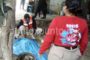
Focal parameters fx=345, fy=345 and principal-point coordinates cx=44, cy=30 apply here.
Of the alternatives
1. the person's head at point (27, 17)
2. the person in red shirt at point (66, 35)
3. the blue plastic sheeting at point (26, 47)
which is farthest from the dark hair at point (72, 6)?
the person's head at point (27, 17)

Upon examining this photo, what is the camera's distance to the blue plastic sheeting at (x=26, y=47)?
7.37 meters

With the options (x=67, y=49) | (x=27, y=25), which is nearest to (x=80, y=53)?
(x=67, y=49)

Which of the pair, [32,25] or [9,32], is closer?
[9,32]

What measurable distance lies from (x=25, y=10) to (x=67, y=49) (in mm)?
5320

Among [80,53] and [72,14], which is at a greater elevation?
[72,14]

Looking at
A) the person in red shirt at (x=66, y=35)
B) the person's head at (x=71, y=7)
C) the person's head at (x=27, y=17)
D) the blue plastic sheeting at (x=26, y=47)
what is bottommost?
the blue plastic sheeting at (x=26, y=47)

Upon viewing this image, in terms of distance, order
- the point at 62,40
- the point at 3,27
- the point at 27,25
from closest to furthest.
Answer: the point at 62,40 < the point at 3,27 < the point at 27,25

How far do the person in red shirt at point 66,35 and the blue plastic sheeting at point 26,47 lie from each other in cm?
225

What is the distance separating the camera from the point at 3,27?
20.3ft

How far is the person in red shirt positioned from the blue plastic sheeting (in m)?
2.25

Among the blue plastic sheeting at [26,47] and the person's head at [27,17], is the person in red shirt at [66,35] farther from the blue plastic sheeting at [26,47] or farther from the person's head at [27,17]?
the person's head at [27,17]

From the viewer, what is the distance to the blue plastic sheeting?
7367 millimetres

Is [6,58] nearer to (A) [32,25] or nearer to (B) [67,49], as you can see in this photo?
(B) [67,49]

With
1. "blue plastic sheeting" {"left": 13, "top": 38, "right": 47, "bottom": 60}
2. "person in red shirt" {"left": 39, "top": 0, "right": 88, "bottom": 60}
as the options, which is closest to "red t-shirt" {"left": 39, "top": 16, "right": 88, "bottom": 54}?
"person in red shirt" {"left": 39, "top": 0, "right": 88, "bottom": 60}
